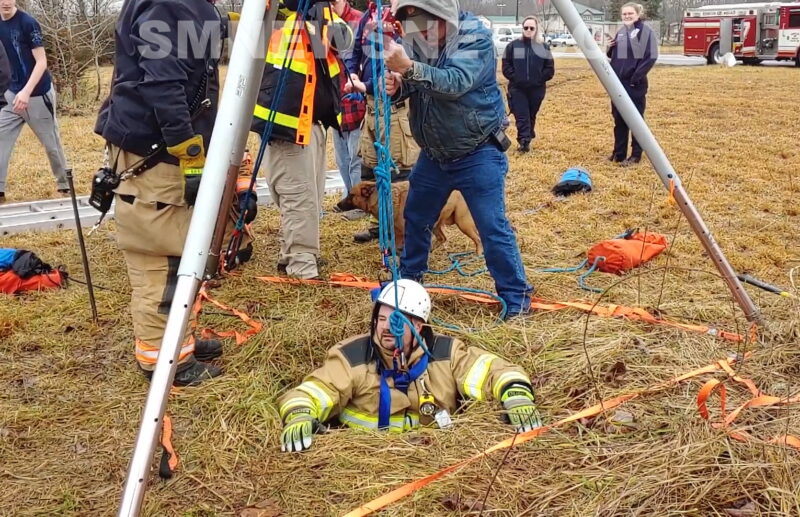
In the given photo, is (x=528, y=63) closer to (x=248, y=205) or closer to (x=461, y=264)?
(x=461, y=264)

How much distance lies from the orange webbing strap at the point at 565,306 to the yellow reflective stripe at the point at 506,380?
492mm

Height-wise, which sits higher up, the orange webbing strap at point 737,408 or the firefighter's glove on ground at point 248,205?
the firefighter's glove on ground at point 248,205

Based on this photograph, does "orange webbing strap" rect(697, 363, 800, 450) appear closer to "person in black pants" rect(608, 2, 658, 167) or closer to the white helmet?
the white helmet

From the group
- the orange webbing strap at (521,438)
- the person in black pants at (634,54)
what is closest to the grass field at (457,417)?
the orange webbing strap at (521,438)

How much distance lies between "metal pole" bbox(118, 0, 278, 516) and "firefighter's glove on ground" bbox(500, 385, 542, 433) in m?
1.42

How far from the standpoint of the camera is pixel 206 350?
3871 millimetres

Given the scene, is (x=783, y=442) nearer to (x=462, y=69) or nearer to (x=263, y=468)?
(x=263, y=468)

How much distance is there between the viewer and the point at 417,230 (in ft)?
14.9

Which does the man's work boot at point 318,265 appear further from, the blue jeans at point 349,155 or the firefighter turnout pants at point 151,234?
the firefighter turnout pants at point 151,234

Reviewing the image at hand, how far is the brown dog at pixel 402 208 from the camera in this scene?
5453mm

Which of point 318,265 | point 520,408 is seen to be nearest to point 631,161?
point 318,265

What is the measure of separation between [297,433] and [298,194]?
2.31m

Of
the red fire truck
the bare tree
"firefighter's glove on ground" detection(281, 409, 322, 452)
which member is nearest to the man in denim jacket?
"firefighter's glove on ground" detection(281, 409, 322, 452)

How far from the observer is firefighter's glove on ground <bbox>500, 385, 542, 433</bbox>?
9.60ft
